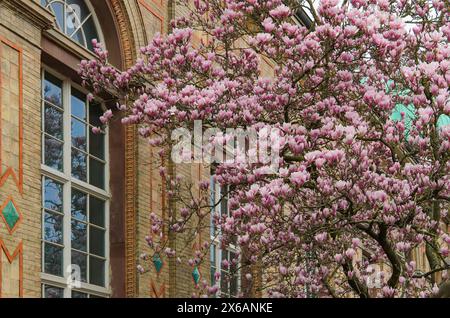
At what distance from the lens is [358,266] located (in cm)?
1367

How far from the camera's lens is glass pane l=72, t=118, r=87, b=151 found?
49.9 ft

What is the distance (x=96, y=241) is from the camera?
15.8m

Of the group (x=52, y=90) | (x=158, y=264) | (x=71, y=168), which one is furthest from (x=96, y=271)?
(x=52, y=90)

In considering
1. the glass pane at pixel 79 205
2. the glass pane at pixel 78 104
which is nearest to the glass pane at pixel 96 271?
the glass pane at pixel 79 205

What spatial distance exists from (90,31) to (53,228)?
12.1ft

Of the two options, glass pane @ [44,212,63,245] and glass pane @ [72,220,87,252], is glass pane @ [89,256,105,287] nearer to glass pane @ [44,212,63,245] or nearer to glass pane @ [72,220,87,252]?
glass pane @ [72,220,87,252]

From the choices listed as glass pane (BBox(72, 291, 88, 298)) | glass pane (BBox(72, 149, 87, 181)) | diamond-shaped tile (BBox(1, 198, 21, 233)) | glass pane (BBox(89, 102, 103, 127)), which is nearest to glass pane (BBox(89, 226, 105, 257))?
glass pane (BBox(72, 291, 88, 298))

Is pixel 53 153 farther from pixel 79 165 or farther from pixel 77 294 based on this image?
pixel 77 294

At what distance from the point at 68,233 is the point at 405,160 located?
5169 mm

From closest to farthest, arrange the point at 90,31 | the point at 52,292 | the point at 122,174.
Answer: the point at 52,292
the point at 90,31
the point at 122,174

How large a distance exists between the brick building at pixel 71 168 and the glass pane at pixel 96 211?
0.02 m
